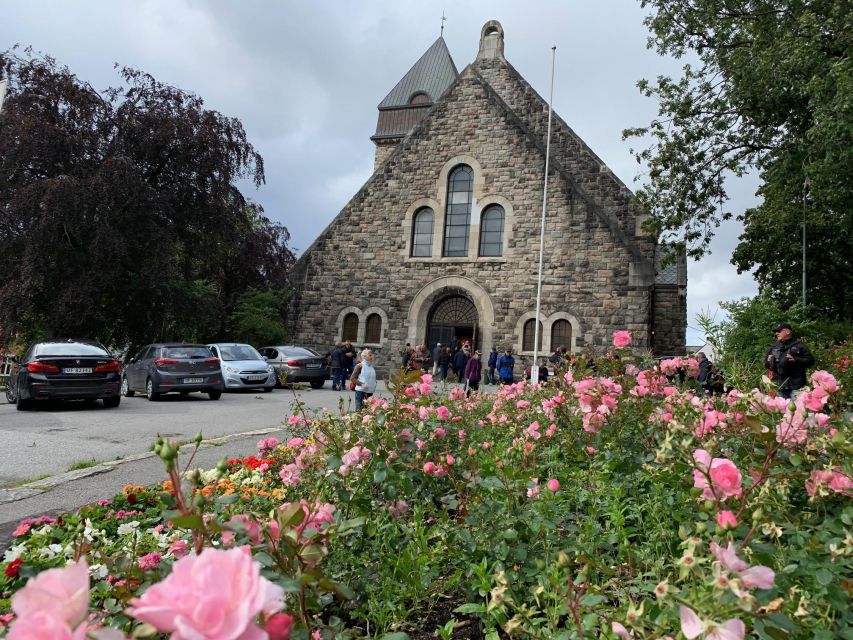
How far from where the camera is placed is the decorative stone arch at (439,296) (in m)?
21.8

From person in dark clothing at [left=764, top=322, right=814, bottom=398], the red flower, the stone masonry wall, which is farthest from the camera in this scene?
the stone masonry wall

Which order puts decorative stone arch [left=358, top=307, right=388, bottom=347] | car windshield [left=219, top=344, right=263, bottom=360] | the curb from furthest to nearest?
1. decorative stone arch [left=358, top=307, right=388, bottom=347]
2. car windshield [left=219, top=344, right=263, bottom=360]
3. the curb

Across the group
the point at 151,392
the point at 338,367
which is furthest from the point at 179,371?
the point at 338,367

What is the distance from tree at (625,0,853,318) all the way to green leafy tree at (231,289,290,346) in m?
19.1

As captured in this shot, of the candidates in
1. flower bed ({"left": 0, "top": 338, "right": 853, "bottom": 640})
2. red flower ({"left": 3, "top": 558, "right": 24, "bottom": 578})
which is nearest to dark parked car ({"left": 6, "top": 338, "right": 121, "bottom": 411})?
flower bed ({"left": 0, "top": 338, "right": 853, "bottom": 640})

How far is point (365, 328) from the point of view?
76.4ft

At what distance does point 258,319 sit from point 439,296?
1164cm

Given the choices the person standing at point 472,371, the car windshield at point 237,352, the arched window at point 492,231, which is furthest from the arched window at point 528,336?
the car windshield at point 237,352

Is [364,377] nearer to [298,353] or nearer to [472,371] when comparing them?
[472,371]

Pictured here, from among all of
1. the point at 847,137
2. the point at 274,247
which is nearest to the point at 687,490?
the point at 847,137

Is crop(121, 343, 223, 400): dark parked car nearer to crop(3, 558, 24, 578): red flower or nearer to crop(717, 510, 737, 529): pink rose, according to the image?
crop(3, 558, 24, 578): red flower

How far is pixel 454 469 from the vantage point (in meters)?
3.62

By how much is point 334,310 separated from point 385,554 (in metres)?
21.1

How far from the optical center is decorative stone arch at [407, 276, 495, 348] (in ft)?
71.6
